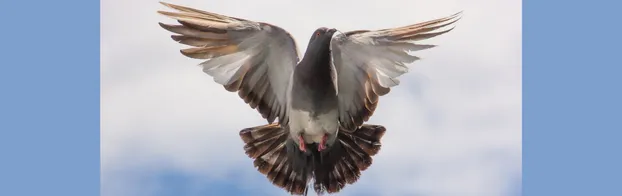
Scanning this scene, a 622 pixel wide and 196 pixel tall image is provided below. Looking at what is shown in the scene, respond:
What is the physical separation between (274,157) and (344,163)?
1.27 feet

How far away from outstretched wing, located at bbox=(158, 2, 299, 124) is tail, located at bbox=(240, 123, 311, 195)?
0.47ft

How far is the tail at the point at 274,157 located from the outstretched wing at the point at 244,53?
5.7 inches

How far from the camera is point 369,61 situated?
5082mm

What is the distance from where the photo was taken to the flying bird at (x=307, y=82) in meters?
4.89

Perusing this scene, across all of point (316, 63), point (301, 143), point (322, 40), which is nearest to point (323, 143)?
point (301, 143)

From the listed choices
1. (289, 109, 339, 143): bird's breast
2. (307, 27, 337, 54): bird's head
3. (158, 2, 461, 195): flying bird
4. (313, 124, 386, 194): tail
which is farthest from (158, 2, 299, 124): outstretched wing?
(313, 124, 386, 194): tail

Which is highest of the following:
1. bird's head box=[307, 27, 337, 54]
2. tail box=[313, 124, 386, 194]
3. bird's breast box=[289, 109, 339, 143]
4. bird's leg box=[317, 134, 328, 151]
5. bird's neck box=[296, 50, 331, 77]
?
bird's head box=[307, 27, 337, 54]

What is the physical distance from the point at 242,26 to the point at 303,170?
3.00ft

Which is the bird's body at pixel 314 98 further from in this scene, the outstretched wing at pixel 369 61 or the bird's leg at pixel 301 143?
the outstretched wing at pixel 369 61

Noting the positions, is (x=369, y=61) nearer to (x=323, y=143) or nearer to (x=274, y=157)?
(x=323, y=143)

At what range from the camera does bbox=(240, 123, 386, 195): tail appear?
208 inches

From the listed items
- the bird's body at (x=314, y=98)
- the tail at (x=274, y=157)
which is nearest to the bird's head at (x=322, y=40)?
the bird's body at (x=314, y=98)

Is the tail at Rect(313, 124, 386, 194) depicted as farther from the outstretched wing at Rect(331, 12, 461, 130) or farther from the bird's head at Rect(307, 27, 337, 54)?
the bird's head at Rect(307, 27, 337, 54)

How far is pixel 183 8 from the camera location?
4.81m
